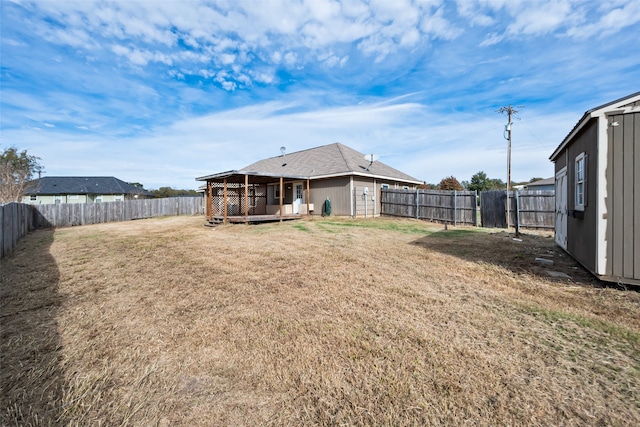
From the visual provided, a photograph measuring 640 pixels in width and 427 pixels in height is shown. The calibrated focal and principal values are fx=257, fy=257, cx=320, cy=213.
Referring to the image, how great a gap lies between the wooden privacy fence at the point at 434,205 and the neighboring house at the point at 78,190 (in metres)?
35.1

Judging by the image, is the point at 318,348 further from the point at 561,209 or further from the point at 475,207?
the point at 475,207

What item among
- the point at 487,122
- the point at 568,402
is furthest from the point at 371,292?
the point at 487,122

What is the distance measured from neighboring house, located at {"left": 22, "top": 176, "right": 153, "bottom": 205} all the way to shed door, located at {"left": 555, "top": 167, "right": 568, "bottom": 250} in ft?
137

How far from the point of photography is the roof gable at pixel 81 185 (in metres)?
32.9

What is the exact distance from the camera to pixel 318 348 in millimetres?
2471

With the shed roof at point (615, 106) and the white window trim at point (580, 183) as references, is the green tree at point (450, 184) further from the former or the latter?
the shed roof at point (615, 106)

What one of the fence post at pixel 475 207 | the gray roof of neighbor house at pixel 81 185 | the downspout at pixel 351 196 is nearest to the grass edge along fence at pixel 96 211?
the downspout at pixel 351 196

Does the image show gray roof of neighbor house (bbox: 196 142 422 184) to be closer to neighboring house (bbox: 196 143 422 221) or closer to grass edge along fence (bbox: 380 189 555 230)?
neighboring house (bbox: 196 143 422 221)

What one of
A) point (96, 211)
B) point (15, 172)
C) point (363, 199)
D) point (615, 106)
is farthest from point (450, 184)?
point (15, 172)

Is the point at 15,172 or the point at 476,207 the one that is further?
the point at 15,172

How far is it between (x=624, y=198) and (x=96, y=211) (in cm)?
2501

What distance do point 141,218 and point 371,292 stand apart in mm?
23228

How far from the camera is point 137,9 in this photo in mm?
7074

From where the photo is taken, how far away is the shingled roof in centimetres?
1634
